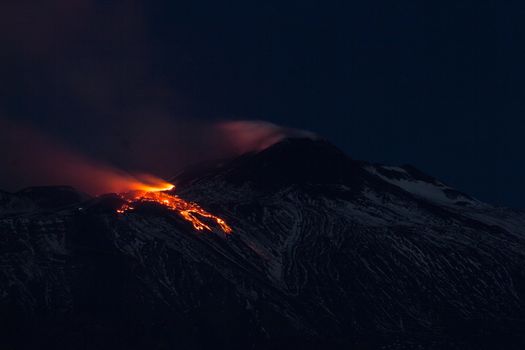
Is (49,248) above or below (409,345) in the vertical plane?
above

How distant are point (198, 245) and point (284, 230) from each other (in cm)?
2201

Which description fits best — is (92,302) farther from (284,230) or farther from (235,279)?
(284,230)

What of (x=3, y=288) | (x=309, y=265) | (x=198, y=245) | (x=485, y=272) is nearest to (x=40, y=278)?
(x=3, y=288)

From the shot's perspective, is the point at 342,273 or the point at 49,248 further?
the point at 342,273

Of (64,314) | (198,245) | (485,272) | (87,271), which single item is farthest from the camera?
(485,272)

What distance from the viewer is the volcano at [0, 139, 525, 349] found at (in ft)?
500

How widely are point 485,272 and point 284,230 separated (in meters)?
32.3

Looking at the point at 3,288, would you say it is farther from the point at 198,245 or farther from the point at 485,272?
the point at 485,272

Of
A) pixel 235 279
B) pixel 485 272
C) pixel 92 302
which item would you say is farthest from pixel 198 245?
pixel 485 272

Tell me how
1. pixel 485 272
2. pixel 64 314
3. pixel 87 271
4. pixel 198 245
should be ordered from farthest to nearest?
pixel 485 272
pixel 198 245
pixel 87 271
pixel 64 314

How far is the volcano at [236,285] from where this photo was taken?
500 ft

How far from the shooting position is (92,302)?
513 ft

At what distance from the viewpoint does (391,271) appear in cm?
18825

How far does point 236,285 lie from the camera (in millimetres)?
164750
